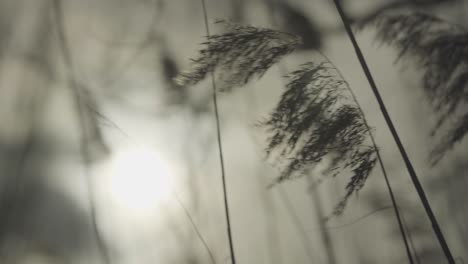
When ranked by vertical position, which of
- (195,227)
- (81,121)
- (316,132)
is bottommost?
(195,227)

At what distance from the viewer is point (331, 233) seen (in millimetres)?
772

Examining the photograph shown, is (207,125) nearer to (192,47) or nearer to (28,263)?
(192,47)

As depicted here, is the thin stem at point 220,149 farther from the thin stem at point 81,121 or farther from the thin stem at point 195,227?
the thin stem at point 81,121

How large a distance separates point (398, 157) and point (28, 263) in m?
0.76

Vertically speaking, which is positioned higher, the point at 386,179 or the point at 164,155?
the point at 164,155

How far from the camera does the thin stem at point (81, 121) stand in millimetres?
692

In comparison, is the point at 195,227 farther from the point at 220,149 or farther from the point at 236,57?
the point at 236,57

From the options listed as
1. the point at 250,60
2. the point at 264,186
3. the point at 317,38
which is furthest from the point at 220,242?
the point at 317,38

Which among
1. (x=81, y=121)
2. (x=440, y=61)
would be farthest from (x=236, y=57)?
(x=440, y=61)

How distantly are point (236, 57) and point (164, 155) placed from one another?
27cm

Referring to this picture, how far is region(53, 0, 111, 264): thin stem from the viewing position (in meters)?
0.69

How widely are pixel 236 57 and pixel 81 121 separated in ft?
1.16

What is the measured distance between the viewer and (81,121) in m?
0.75

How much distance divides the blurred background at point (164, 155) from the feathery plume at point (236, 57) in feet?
0.09
